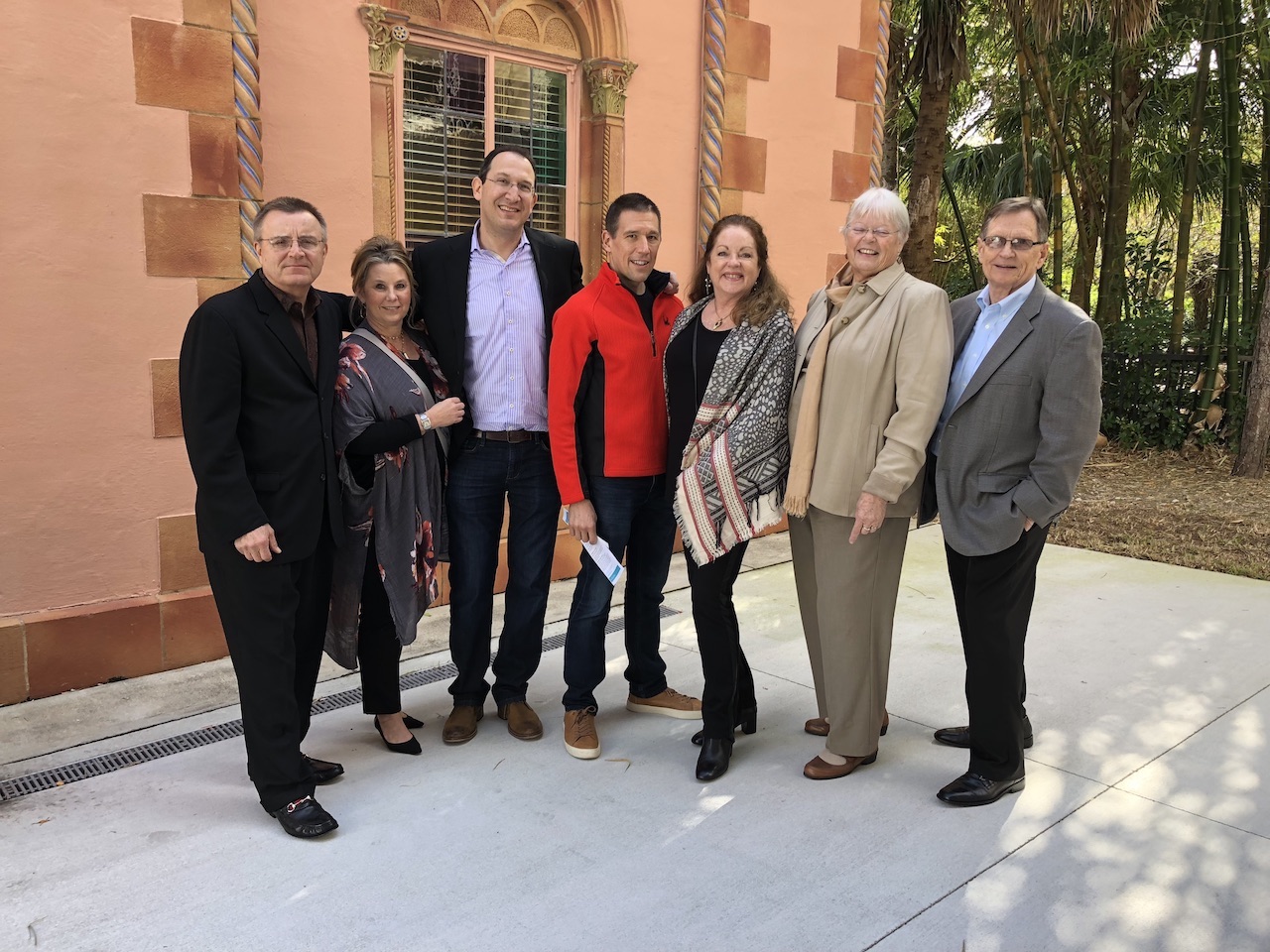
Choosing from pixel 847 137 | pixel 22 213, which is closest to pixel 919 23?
pixel 847 137

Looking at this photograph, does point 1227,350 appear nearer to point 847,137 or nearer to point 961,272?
point 847,137

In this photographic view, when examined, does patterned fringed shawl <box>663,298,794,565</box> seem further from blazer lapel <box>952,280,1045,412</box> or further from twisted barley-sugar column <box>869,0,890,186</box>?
twisted barley-sugar column <box>869,0,890,186</box>

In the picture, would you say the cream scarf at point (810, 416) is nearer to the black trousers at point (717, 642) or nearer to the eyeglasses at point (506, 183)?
the black trousers at point (717, 642)

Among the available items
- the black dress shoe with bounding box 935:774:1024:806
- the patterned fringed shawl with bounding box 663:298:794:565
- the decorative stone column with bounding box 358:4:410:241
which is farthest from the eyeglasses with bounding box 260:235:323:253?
the black dress shoe with bounding box 935:774:1024:806

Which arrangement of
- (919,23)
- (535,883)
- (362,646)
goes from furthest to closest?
1. (919,23)
2. (362,646)
3. (535,883)

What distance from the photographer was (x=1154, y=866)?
263cm

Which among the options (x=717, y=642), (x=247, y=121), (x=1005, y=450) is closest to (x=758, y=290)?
(x=1005, y=450)

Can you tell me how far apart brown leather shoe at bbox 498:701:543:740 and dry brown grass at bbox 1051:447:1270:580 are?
14.0 ft

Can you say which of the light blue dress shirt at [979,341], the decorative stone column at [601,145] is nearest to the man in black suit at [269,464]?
the light blue dress shirt at [979,341]

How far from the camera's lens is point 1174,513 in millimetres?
7293

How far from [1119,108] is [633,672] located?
388 inches

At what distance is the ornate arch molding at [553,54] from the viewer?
14.7 ft

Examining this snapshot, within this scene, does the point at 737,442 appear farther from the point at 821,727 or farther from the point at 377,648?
the point at 377,648

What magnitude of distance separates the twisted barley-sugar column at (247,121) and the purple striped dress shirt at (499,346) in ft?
3.92
